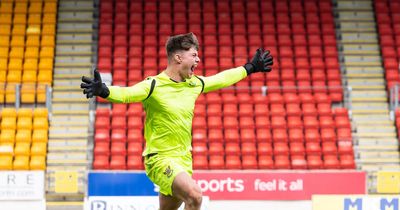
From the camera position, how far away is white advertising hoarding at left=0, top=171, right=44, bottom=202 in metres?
12.8

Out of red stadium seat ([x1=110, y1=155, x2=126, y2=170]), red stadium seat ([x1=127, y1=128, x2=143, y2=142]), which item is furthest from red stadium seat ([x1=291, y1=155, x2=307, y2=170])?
red stadium seat ([x1=110, y1=155, x2=126, y2=170])

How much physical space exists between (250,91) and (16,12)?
6.20 meters

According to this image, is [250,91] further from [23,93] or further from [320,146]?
[23,93]

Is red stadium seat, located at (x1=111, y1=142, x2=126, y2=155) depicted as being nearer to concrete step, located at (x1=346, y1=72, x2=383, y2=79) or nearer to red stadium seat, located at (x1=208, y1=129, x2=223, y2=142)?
red stadium seat, located at (x1=208, y1=129, x2=223, y2=142)

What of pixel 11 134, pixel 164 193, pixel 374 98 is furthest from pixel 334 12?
pixel 164 193

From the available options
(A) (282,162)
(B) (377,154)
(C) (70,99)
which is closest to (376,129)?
(B) (377,154)

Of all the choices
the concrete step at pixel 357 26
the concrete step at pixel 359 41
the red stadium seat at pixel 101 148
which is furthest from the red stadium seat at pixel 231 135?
the concrete step at pixel 357 26

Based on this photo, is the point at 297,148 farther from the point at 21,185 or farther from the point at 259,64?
the point at 259,64

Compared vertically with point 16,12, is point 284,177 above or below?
below

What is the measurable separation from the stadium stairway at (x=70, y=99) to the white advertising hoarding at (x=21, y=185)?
249mm

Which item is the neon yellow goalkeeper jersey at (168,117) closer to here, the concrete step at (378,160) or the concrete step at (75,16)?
the concrete step at (378,160)

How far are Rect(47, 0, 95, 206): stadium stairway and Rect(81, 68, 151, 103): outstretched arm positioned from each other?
818 centimetres

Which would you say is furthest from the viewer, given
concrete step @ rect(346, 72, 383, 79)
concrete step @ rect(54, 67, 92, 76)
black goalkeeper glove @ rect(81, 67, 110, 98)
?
concrete step @ rect(346, 72, 383, 79)

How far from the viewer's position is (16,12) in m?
18.5
